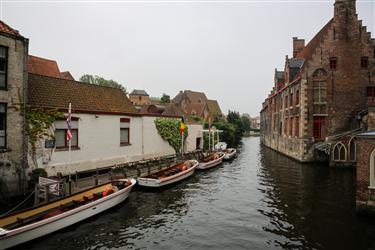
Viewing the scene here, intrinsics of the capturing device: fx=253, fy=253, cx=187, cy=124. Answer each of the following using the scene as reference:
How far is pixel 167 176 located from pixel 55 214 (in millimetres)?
8181

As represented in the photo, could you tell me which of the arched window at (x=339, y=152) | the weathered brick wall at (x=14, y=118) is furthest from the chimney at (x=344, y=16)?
the weathered brick wall at (x=14, y=118)

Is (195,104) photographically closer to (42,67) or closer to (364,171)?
(42,67)

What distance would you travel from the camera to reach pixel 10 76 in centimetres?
1295

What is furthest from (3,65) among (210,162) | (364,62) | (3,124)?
(364,62)

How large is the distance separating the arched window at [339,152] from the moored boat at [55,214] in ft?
64.8

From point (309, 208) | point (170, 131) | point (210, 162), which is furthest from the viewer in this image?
point (170, 131)

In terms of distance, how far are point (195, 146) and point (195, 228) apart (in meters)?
21.3

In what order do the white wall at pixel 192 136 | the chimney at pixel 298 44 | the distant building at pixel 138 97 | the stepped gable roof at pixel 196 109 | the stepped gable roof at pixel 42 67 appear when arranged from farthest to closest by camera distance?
the distant building at pixel 138 97, the stepped gable roof at pixel 196 109, the chimney at pixel 298 44, the white wall at pixel 192 136, the stepped gable roof at pixel 42 67

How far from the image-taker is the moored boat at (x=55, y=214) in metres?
8.48

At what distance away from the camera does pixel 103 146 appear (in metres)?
18.3

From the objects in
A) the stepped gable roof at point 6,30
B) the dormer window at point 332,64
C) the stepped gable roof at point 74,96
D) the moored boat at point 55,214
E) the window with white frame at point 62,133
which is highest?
the dormer window at point 332,64

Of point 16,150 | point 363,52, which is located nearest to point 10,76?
point 16,150

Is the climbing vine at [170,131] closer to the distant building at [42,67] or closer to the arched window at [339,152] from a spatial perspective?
the distant building at [42,67]

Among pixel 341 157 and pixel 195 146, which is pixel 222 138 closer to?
pixel 195 146
